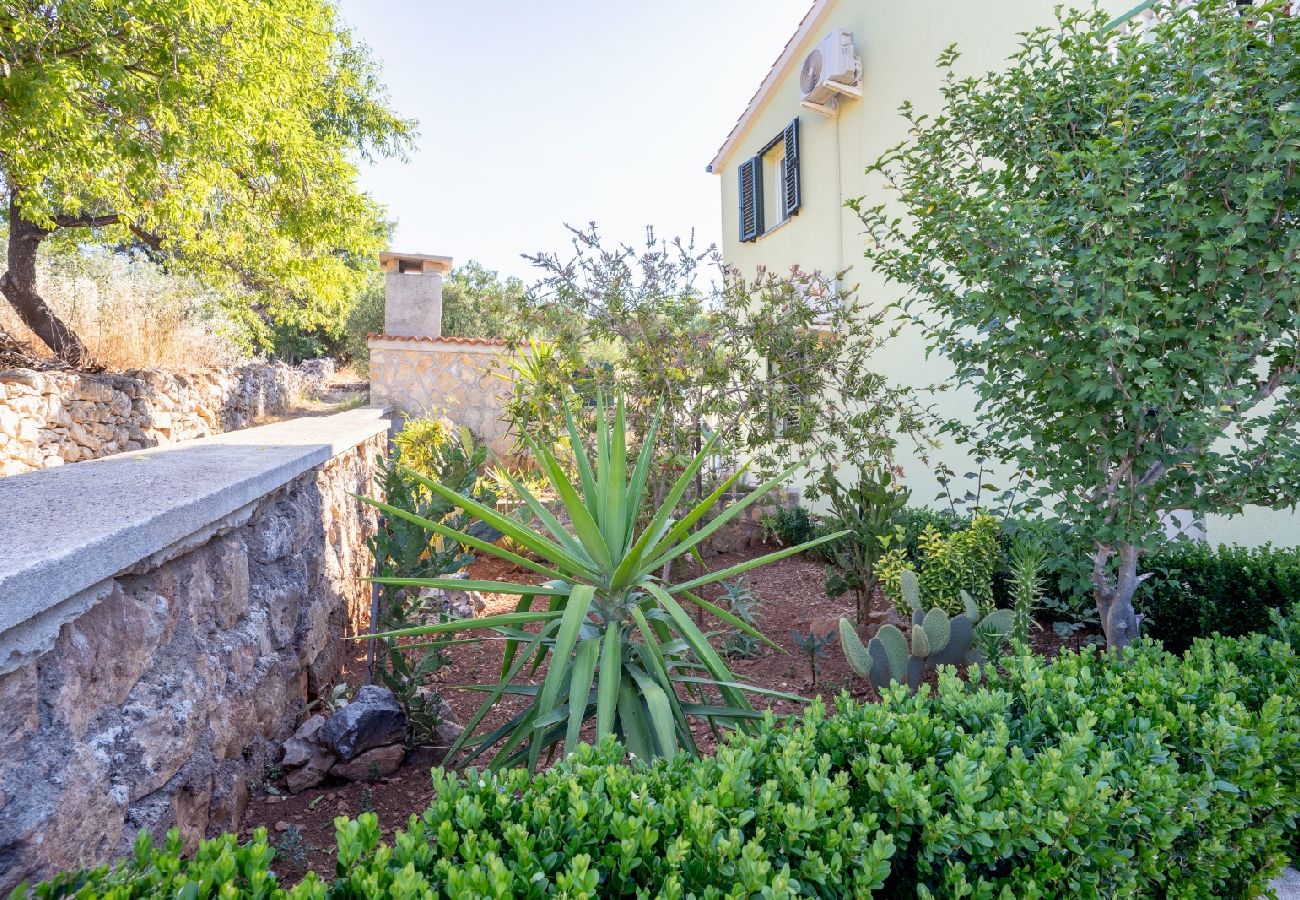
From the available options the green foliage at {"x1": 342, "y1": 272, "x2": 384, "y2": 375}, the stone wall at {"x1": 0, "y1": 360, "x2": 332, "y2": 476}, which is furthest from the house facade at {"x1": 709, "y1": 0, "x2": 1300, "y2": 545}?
the green foliage at {"x1": 342, "y1": 272, "x2": 384, "y2": 375}

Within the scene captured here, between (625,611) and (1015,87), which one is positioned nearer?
(625,611)

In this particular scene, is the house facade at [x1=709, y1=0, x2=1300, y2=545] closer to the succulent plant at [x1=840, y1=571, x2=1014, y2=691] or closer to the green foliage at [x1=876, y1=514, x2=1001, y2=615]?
the green foliage at [x1=876, y1=514, x2=1001, y2=615]

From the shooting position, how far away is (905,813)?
1.29 m

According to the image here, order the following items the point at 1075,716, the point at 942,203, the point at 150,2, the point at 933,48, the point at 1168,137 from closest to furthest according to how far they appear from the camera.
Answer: the point at 1075,716, the point at 1168,137, the point at 942,203, the point at 150,2, the point at 933,48

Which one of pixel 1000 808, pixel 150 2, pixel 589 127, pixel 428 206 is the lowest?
pixel 1000 808

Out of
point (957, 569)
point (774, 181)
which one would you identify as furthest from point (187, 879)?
point (774, 181)

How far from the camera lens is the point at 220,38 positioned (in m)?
5.58

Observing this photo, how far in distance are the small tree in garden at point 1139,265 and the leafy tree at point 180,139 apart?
17.2 ft

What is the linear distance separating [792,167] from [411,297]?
591cm

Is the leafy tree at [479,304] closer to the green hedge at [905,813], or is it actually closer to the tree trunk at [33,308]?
the tree trunk at [33,308]

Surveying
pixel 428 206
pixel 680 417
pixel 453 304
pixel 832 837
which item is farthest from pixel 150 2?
pixel 428 206

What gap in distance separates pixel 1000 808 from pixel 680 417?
156 inches

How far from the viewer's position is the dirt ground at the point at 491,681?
2.16 m

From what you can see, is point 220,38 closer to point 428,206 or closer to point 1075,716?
point 1075,716
